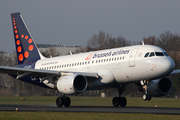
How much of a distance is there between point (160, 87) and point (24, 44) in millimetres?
16608

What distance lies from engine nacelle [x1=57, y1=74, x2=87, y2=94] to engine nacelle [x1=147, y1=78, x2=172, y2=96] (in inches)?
264

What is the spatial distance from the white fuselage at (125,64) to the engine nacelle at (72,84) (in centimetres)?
141

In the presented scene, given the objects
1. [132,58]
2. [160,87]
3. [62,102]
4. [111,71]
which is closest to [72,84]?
[62,102]

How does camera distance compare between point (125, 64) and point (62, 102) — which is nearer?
point (125, 64)

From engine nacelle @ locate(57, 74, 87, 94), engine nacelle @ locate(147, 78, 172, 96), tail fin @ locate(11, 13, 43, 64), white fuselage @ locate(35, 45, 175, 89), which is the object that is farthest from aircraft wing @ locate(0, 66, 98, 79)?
tail fin @ locate(11, 13, 43, 64)

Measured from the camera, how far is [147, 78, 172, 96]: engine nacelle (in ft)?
95.0

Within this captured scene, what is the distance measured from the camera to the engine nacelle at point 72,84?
25.9 m

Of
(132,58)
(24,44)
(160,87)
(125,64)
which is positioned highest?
(24,44)

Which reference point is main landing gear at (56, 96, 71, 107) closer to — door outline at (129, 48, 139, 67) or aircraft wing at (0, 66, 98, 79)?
aircraft wing at (0, 66, 98, 79)

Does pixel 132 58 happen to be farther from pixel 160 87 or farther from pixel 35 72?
pixel 35 72

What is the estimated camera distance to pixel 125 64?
26297 millimetres

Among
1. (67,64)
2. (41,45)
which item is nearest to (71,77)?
(67,64)

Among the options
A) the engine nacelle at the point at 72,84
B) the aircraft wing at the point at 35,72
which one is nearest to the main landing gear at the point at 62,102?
the engine nacelle at the point at 72,84

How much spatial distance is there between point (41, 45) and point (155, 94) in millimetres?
99742
